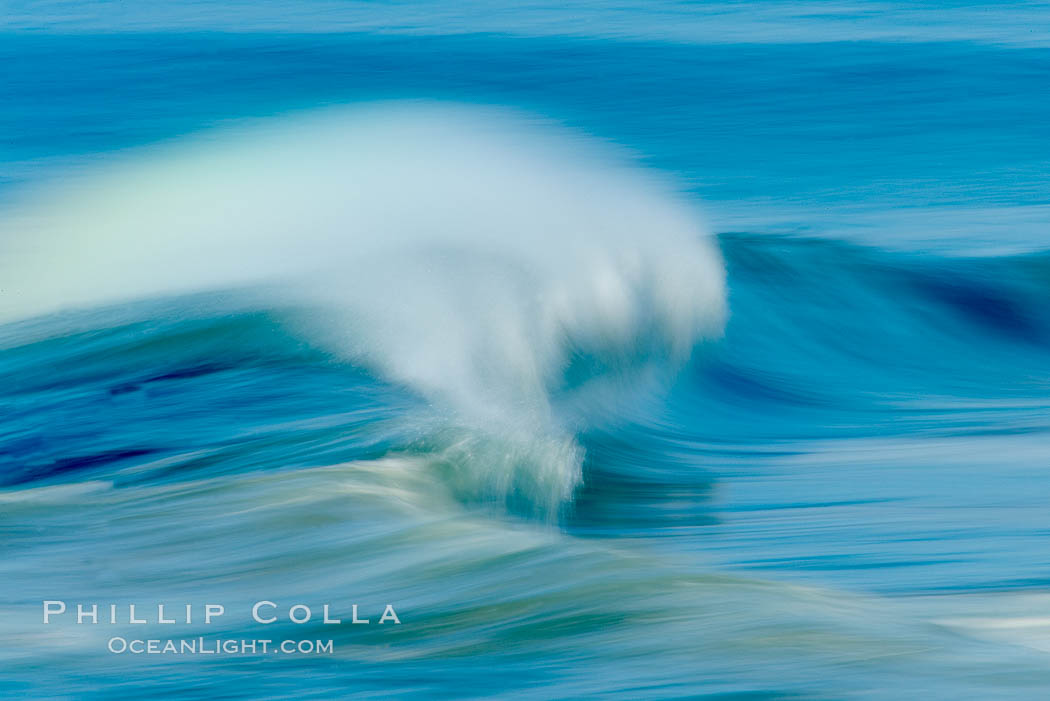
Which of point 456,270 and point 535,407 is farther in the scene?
point 456,270

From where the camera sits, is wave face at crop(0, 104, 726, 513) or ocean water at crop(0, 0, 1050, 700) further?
wave face at crop(0, 104, 726, 513)

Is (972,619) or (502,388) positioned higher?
(502,388)

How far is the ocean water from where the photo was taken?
2.89 m

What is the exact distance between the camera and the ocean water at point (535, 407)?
289cm

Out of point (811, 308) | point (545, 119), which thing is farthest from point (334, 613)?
point (545, 119)

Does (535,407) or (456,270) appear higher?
(456,270)

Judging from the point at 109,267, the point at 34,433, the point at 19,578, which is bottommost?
the point at 19,578

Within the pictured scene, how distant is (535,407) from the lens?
4.70 metres

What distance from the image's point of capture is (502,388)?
4.73 m

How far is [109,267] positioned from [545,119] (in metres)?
5.83

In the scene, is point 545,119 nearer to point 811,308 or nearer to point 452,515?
point 811,308

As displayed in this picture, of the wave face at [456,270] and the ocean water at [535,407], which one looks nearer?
the ocean water at [535,407]

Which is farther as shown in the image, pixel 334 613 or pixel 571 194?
pixel 571 194

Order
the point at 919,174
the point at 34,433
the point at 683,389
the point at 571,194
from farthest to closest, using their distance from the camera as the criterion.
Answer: the point at 919,174
the point at 571,194
the point at 683,389
the point at 34,433
